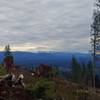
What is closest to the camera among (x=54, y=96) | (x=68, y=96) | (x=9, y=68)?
(x=54, y=96)

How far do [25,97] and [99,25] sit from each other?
44.8 m

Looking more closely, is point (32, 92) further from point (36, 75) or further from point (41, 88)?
point (36, 75)

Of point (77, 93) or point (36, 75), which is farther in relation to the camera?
point (36, 75)

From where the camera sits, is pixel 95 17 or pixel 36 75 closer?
pixel 36 75

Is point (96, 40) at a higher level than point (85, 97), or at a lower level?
higher

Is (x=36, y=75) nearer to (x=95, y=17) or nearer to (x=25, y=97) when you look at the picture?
(x=25, y=97)

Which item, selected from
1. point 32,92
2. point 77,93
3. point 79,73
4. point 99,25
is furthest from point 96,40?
point 32,92

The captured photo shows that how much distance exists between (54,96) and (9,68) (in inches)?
260

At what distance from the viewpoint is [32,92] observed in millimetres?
15578

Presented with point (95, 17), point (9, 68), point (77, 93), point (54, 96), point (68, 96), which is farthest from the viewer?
point (95, 17)

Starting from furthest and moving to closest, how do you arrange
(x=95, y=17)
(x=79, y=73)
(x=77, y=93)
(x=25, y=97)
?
1. (x=79, y=73)
2. (x=95, y=17)
3. (x=77, y=93)
4. (x=25, y=97)

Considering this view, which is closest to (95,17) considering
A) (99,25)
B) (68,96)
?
(99,25)

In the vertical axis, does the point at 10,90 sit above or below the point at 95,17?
below

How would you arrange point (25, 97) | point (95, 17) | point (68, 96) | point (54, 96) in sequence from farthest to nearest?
1. point (95, 17)
2. point (68, 96)
3. point (54, 96)
4. point (25, 97)
